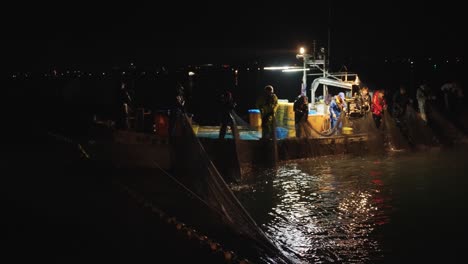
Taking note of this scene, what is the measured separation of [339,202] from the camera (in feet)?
28.0

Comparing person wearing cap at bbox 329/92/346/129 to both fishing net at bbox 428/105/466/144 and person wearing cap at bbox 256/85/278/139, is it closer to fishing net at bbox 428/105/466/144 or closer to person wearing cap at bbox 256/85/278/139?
person wearing cap at bbox 256/85/278/139

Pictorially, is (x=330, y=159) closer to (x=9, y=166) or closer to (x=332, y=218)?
(x=332, y=218)

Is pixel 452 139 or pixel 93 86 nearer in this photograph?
pixel 452 139

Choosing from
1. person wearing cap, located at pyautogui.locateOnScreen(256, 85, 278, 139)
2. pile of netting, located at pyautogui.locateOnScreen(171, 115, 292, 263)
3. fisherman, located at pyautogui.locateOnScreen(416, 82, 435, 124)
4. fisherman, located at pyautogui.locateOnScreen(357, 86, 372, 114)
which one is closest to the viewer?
pile of netting, located at pyautogui.locateOnScreen(171, 115, 292, 263)

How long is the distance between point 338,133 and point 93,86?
1507cm

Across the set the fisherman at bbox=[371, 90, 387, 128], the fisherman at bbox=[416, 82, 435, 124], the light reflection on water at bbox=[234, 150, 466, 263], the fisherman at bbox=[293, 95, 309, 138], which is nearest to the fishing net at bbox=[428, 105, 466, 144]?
the fisherman at bbox=[416, 82, 435, 124]

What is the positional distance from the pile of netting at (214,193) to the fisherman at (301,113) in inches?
188

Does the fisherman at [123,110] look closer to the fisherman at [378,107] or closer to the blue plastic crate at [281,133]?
the blue plastic crate at [281,133]

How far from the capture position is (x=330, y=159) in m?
13.6

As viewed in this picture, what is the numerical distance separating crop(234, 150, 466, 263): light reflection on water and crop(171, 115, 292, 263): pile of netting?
546 mm

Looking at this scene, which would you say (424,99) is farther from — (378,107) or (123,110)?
(123,110)

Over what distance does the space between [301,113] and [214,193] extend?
724 centimetres

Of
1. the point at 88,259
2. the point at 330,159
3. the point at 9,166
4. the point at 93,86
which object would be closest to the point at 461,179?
the point at 330,159

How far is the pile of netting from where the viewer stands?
19.2 ft
